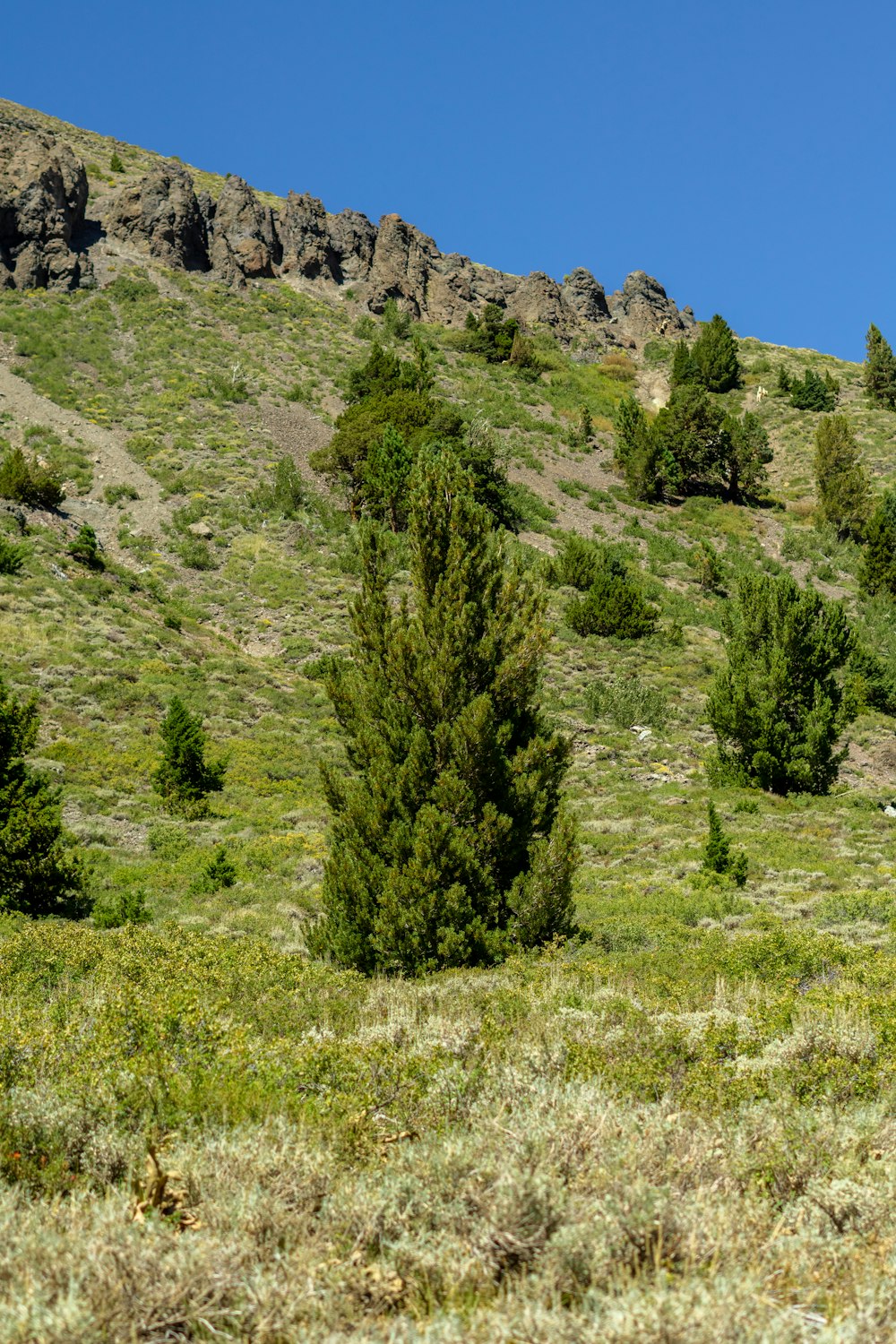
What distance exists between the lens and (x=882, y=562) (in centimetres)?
3856

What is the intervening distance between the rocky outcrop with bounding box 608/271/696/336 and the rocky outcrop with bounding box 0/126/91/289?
44249 millimetres

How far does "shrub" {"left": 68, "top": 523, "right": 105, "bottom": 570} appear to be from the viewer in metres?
29.5

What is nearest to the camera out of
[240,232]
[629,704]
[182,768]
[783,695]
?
[182,768]

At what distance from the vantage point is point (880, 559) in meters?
38.6

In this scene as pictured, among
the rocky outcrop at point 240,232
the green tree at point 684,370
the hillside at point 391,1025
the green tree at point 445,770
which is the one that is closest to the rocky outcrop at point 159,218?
the rocky outcrop at point 240,232

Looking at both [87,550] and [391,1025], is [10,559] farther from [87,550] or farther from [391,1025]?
[391,1025]

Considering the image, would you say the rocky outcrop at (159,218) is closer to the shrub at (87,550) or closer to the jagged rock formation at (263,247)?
the jagged rock formation at (263,247)

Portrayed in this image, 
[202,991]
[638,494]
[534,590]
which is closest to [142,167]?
[638,494]

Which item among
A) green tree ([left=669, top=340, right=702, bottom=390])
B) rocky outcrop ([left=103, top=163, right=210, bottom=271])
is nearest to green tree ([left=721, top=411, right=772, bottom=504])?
green tree ([left=669, top=340, right=702, bottom=390])

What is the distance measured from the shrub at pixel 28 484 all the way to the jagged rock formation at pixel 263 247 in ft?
88.2

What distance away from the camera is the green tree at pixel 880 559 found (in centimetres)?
3816

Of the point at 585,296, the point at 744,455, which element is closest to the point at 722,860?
the point at 744,455

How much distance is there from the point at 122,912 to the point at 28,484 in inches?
959

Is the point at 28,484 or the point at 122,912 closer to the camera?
the point at 122,912
